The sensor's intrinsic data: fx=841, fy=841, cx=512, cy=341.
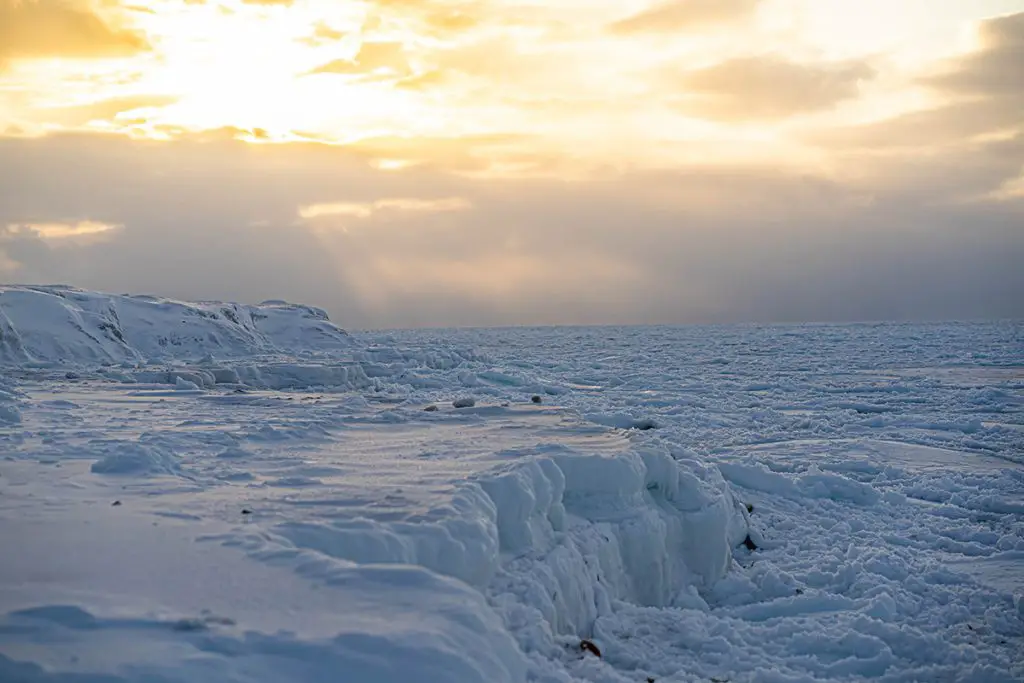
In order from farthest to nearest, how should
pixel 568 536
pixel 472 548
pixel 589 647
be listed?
1. pixel 568 536
2. pixel 589 647
3. pixel 472 548

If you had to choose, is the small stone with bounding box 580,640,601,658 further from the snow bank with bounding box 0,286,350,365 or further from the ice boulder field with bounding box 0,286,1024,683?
the snow bank with bounding box 0,286,350,365

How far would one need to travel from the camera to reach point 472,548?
4770 mm

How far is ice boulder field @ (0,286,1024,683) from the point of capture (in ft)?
11.5

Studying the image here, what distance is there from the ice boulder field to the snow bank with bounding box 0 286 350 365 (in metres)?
11.3

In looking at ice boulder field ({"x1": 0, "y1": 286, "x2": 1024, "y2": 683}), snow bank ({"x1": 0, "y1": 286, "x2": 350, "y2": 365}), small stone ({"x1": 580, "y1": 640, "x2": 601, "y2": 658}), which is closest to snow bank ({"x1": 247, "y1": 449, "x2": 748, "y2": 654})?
ice boulder field ({"x1": 0, "y1": 286, "x2": 1024, "y2": 683})

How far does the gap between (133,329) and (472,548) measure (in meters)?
29.0

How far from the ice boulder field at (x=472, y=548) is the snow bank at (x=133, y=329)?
1128cm

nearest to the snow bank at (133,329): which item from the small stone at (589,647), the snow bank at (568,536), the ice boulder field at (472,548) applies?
the ice boulder field at (472,548)

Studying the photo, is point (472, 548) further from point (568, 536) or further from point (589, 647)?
point (568, 536)

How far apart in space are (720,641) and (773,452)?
8.07m

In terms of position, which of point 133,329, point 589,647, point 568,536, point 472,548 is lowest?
point 589,647

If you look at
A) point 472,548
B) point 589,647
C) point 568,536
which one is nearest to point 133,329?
point 568,536

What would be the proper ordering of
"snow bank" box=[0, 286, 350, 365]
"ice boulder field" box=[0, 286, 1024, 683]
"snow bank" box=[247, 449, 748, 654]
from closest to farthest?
"ice boulder field" box=[0, 286, 1024, 683], "snow bank" box=[247, 449, 748, 654], "snow bank" box=[0, 286, 350, 365]

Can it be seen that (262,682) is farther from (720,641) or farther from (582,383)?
(582,383)
